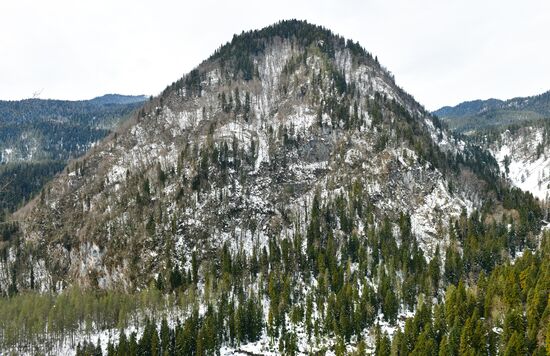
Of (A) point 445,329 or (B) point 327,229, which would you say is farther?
(B) point 327,229

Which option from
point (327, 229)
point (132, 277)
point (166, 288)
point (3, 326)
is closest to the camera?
point (3, 326)

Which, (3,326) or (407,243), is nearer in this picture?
(3,326)

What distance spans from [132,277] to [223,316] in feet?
205

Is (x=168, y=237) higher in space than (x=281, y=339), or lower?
higher

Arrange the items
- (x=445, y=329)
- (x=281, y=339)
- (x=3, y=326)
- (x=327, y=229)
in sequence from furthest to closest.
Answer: (x=327, y=229)
(x=3, y=326)
(x=281, y=339)
(x=445, y=329)

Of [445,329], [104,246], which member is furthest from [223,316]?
[104,246]

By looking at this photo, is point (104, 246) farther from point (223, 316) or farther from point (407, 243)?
point (407, 243)

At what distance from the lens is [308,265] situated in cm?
17275

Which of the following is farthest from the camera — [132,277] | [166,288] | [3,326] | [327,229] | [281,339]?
[327,229]

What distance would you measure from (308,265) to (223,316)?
4669 centimetres

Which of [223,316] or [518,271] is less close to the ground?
[518,271]

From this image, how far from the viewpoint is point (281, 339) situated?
131375 mm

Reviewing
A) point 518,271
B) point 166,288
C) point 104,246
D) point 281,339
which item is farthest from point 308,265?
point 104,246

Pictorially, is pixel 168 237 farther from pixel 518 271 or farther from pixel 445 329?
pixel 518 271
